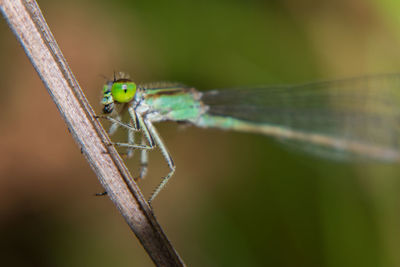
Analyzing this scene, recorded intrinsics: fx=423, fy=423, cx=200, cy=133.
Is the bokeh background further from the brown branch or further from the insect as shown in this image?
the brown branch

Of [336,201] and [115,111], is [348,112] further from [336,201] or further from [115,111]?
[115,111]

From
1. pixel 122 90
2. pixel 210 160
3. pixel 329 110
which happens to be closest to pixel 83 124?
pixel 122 90

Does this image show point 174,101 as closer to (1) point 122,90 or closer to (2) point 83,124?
(1) point 122,90

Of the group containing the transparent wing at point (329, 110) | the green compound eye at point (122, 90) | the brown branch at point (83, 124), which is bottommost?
the brown branch at point (83, 124)

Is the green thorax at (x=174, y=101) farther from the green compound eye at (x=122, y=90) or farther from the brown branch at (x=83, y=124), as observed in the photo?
the brown branch at (x=83, y=124)

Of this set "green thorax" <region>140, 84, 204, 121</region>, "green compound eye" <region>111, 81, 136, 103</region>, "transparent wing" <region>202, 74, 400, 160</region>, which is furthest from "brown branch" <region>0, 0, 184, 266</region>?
"transparent wing" <region>202, 74, 400, 160</region>

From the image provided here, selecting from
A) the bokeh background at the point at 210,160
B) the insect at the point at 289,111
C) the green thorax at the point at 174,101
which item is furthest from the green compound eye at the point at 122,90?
the bokeh background at the point at 210,160

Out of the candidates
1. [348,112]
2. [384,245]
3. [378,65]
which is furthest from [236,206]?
[378,65]
